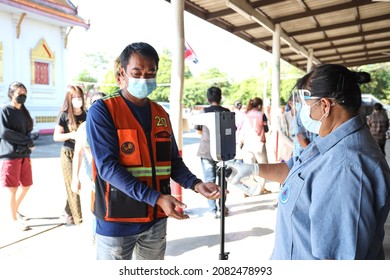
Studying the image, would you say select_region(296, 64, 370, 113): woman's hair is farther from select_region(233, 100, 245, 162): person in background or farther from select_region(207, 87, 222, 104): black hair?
select_region(207, 87, 222, 104): black hair

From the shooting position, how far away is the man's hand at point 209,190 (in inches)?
68.8

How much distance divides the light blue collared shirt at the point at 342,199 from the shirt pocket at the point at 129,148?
2.31ft

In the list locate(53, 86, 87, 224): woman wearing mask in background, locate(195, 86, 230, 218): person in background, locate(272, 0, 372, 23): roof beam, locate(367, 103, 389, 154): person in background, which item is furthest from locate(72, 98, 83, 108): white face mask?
locate(367, 103, 389, 154): person in background

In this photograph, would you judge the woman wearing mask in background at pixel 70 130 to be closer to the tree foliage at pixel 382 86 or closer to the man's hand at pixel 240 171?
the man's hand at pixel 240 171

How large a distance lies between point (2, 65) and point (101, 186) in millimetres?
13061

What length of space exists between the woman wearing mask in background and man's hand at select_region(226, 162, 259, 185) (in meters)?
2.25

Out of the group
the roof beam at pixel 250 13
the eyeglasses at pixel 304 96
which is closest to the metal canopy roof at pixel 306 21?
the roof beam at pixel 250 13

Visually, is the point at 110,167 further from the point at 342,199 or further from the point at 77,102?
the point at 77,102

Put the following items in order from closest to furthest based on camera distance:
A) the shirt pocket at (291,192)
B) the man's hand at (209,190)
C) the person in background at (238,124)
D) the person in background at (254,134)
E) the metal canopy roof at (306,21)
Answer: the shirt pocket at (291,192) < the man's hand at (209,190) < the person in background at (254,134) < the person in background at (238,124) < the metal canopy roof at (306,21)

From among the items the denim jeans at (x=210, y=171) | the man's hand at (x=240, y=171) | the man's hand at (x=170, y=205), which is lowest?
the denim jeans at (x=210, y=171)

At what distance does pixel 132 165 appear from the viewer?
158cm

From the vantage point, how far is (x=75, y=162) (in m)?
3.30

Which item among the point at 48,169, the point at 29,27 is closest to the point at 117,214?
the point at 48,169

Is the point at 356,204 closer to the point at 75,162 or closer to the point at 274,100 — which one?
the point at 75,162
